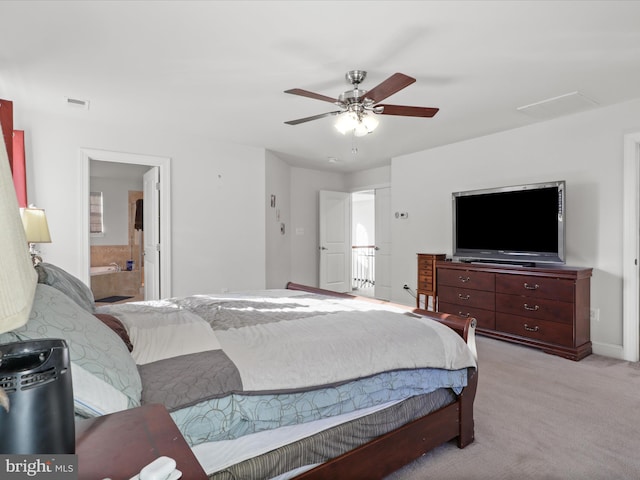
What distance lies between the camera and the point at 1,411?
0.53 meters

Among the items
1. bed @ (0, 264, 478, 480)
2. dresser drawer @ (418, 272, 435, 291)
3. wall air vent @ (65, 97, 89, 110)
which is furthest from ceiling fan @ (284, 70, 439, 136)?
dresser drawer @ (418, 272, 435, 291)

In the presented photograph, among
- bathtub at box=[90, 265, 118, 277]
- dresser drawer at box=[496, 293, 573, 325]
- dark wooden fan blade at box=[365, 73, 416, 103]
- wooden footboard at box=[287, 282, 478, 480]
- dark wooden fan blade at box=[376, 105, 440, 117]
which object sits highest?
dark wooden fan blade at box=[365, 73, 416, 103]

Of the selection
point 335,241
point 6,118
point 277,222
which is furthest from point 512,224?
point 6,118

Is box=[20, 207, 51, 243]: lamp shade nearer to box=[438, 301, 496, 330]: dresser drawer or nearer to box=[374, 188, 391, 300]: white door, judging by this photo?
box=[438, 301, 496, 330]: dresser drawer

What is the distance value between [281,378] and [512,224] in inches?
141

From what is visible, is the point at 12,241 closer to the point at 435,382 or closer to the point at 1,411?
the point at 1,411

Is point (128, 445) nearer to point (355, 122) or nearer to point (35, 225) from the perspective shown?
point (355, 122)

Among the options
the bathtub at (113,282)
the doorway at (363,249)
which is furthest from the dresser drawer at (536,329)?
the bathtub at (113,282)

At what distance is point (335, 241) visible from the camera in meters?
7.12

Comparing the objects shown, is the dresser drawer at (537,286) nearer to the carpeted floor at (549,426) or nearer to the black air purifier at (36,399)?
the carpeted floor at (549,426)

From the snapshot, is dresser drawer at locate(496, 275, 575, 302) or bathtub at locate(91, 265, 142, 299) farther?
bathtub at locate(91, 265, 142, 299)

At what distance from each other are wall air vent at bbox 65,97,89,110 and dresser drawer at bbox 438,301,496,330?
173 inches

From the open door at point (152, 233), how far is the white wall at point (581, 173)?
3.77 metres

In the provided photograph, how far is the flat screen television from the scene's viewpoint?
374cm
